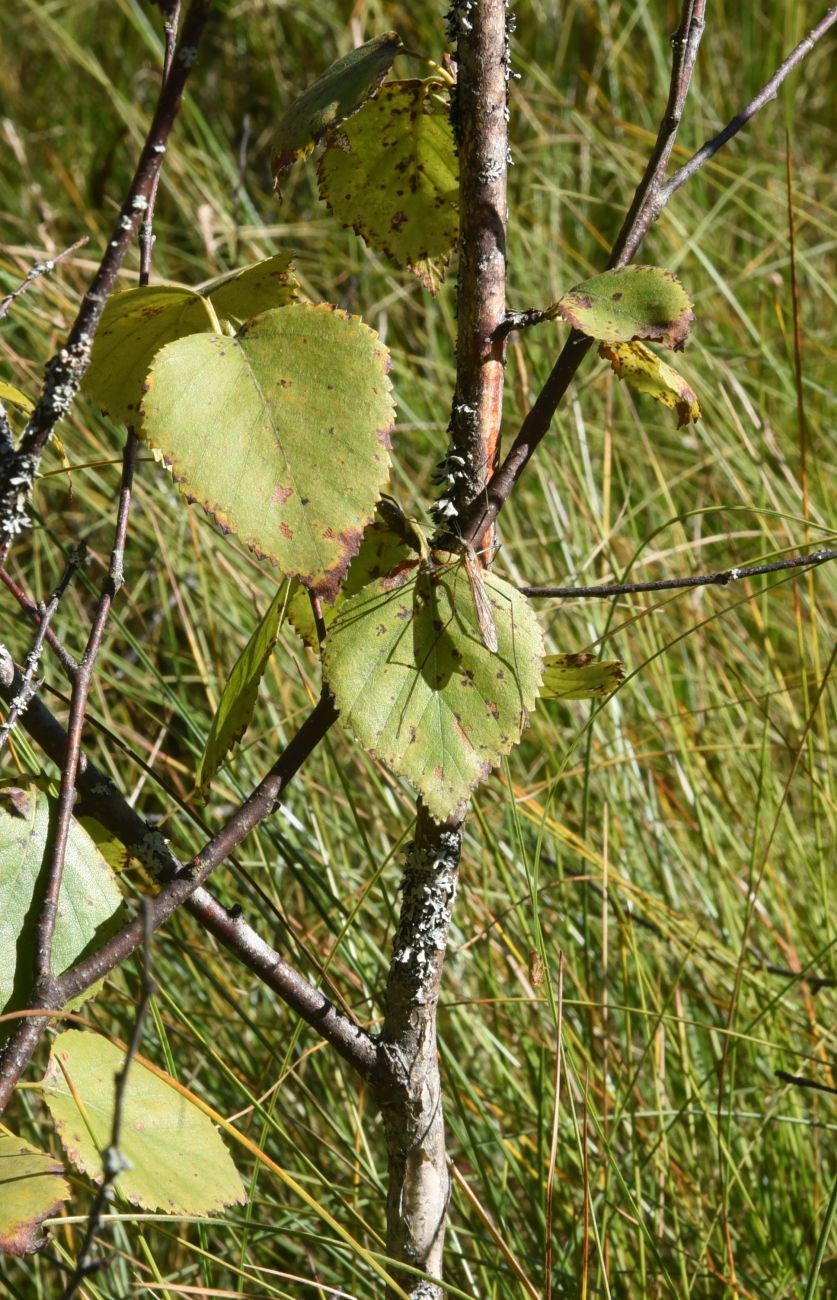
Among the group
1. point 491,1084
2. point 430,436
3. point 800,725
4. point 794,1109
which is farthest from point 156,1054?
point 430,436

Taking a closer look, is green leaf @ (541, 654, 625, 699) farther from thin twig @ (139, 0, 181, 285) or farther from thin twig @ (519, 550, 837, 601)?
thin twig @ (139, 0, 181, 285)

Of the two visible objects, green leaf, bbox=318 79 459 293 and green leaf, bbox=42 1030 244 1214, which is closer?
green leaf, bbox=42 1030 244 1214

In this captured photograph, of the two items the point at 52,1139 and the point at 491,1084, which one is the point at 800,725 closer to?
the point at 491,1084

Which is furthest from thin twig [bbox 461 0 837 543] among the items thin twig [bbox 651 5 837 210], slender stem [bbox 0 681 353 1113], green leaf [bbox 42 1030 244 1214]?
green leaf [bbox 42 1030 244 1214]

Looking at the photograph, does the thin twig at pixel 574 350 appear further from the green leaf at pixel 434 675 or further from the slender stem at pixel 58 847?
the slender stem at pixel 58 847

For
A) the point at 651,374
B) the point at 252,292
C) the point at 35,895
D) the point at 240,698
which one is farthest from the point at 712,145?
the point at 35,895

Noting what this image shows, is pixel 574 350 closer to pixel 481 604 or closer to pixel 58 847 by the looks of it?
pixel 481 604
